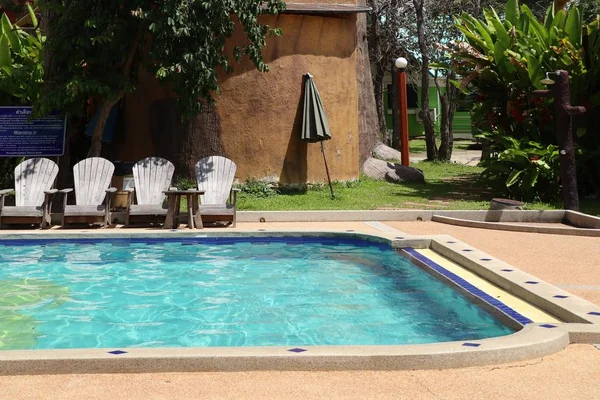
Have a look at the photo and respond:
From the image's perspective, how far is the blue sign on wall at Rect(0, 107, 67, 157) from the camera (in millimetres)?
13297

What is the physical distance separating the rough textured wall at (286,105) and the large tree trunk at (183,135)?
227 mm

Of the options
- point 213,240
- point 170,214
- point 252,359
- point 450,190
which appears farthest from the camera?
point 450,190

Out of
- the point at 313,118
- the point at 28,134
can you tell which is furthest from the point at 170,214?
the point at 313,118

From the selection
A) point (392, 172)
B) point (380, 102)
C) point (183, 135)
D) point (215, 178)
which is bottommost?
point (392, 172)

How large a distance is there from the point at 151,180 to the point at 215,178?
3.37 feet

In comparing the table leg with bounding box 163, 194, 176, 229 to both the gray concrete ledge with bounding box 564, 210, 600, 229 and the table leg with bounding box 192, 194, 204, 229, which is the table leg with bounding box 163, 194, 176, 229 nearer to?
the table leg with bounding box 192, 194, 204, 229

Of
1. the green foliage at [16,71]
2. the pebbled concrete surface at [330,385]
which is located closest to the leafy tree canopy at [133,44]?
the green foliage at [16,71]

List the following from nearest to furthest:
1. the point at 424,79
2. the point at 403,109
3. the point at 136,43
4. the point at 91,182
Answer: the point at 91,182
the point at 136,43
the point at 403,109
the point at 424,79

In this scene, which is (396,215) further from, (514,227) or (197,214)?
(197,214)

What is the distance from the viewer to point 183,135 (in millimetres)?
14539

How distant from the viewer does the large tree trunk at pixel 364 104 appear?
717 inches

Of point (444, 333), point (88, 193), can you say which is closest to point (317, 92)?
point (88, 193)

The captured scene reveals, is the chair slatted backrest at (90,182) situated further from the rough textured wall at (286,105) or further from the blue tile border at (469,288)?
the blue tile border at (469,288)

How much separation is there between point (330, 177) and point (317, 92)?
1.78 metres
